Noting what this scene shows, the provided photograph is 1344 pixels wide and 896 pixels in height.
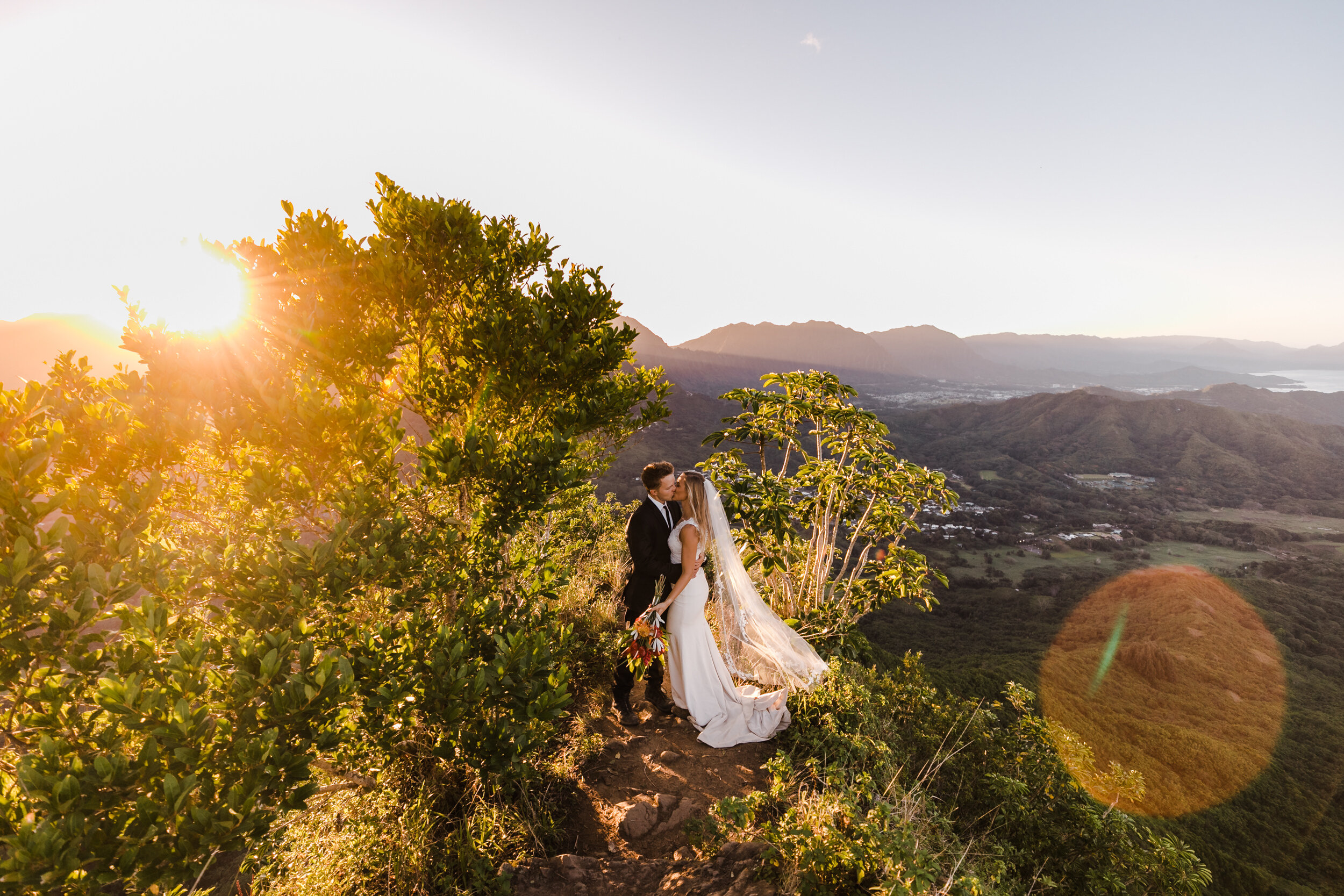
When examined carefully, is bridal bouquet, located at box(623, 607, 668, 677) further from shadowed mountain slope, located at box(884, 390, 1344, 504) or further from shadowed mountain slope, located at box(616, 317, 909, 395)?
shadowed mountain slope, located at box(616, 317, 909, 395)

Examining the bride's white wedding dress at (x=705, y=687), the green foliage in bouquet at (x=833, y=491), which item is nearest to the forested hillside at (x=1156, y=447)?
the green foliage in bouquet at (x=833, y=491)

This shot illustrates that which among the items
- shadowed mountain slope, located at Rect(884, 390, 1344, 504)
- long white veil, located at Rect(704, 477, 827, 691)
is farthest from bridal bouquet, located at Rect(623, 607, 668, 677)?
shadowed mountain slope, located at Rect(884, 390, 1344, 504)

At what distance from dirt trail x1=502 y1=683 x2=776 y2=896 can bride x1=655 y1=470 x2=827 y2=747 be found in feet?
0.62

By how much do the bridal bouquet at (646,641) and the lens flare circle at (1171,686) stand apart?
273 inches

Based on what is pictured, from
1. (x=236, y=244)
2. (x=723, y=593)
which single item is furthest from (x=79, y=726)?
(x=723, y=593)

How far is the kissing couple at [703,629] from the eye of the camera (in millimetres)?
3682

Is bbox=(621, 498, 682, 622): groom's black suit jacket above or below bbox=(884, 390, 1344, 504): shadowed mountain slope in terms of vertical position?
above

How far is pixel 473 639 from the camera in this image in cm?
252

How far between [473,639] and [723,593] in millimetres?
2455

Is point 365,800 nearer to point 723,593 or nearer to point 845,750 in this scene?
point 723,593

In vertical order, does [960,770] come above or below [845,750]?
below

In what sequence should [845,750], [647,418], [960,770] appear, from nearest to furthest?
[845,750], [647,418], [960,770]

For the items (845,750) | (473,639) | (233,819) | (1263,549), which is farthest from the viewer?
(1263,549)

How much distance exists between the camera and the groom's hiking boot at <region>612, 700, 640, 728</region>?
390 centimetres
